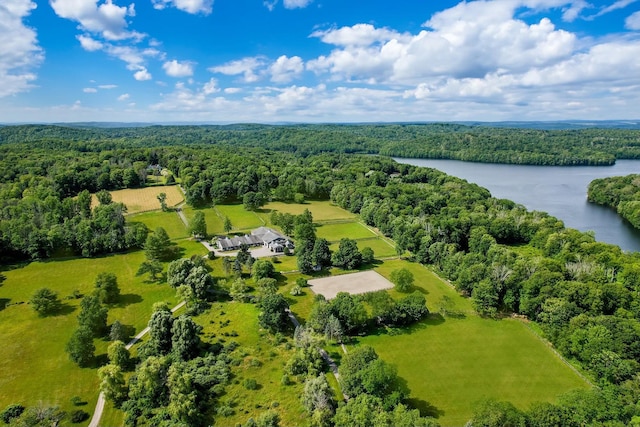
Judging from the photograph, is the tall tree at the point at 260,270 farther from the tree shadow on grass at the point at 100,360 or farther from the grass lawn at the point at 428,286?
the tree shadow on grass at the point at 100,360

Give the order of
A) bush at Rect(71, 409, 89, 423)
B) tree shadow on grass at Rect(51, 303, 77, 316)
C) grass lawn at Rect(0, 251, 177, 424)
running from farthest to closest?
tree shadow on grass at Rect(51, 303, 77, 316) → grass lawn at Rect(0, 251, 177, 424) → bush at Rect(71, 409, 89, 423)

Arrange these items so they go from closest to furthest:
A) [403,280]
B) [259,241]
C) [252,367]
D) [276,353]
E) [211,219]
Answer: [252,367]
[276,353]
[403,280]
[259,241]
[211,219]

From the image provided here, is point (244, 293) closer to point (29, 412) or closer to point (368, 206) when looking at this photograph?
point (29, 412)

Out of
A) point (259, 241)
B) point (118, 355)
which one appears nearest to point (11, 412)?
point (118, 355)

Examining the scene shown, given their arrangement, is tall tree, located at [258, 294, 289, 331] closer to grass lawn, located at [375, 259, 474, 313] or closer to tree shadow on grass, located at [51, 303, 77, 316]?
grass lawn, located at [375, 259, 474, 313]

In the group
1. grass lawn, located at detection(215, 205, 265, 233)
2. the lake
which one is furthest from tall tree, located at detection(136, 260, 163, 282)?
the lake

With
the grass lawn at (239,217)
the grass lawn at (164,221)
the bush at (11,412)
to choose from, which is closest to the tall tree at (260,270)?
the grass lawn at (239,217)

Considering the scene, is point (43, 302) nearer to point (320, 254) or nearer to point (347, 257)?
point (320, 254)
